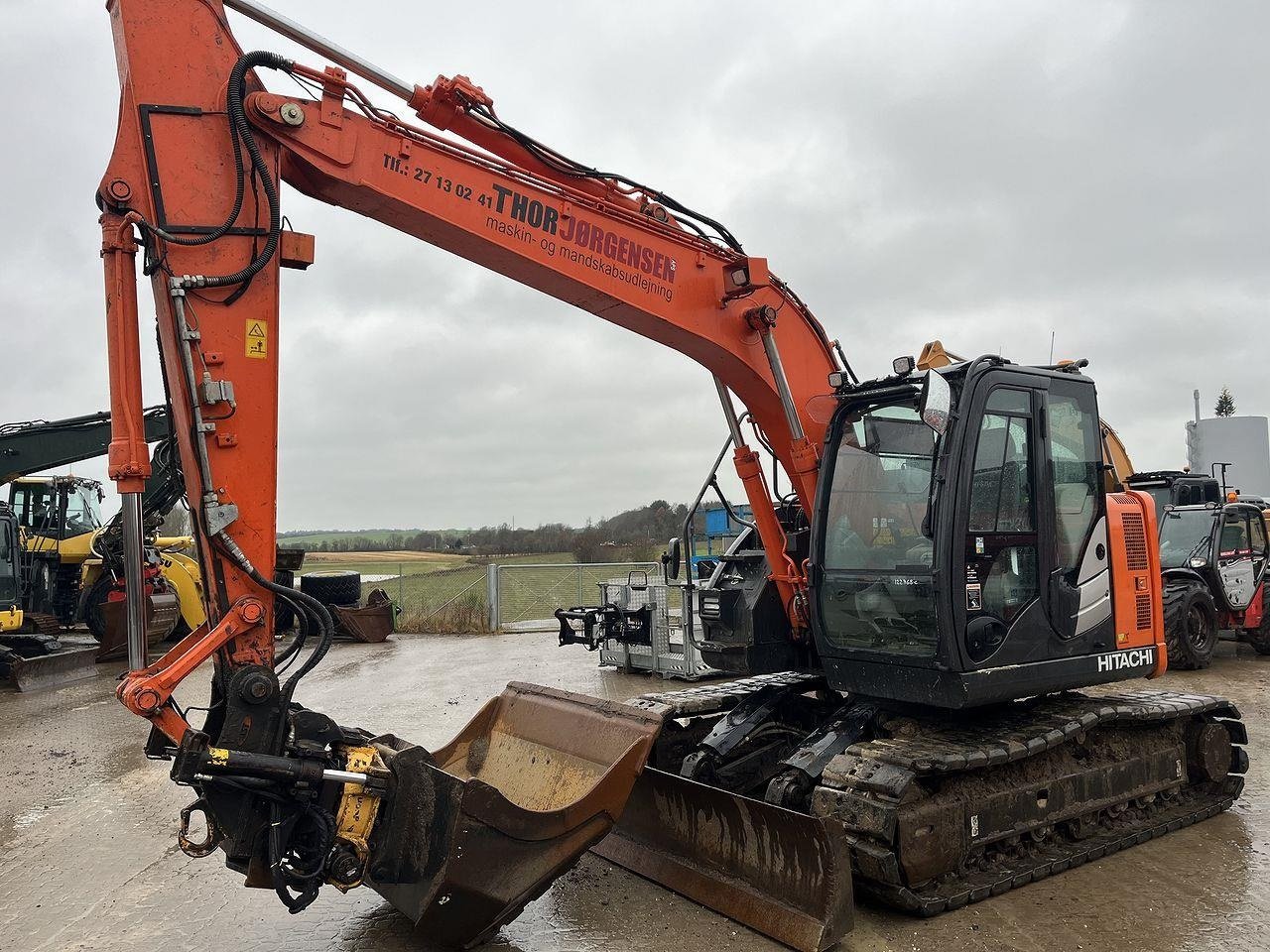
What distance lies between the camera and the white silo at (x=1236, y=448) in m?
25.7

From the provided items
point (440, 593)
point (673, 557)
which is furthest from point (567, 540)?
point (673, 557)

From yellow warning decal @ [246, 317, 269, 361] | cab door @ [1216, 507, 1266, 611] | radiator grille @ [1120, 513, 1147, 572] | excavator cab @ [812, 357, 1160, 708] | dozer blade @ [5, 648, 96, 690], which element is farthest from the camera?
dozer blade @ [5, 648, 96, 690]

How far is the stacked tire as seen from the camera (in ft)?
64.0

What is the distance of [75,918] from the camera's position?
16.7 feet

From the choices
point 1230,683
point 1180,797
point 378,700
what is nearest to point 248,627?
point 1180,797

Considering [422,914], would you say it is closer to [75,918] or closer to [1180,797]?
[75,918]

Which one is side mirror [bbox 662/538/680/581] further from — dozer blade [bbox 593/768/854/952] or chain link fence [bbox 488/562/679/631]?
chain link fence [bbox 488/562/679/631]

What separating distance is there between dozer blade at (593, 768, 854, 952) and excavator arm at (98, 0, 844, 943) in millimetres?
559

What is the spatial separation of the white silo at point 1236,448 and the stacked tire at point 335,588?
21.3m

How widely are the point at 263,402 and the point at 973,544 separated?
3618 millimetres

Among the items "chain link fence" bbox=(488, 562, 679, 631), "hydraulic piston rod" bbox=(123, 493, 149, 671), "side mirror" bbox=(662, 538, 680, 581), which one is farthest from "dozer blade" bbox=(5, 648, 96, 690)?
"hydraulic piston rod" bbox=(123, 493, 149, 671)

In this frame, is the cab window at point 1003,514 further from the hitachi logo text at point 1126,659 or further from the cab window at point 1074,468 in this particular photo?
the hitachi logo text at point 1126,659

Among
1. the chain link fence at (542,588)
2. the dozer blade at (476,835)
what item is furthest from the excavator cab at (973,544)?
the chain link fence at (542,588)

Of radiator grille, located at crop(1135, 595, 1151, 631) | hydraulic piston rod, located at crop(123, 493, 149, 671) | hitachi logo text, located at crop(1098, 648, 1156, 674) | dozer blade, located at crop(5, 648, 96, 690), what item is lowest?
dozer blade, located at crop(5, 648, 96, 690)
